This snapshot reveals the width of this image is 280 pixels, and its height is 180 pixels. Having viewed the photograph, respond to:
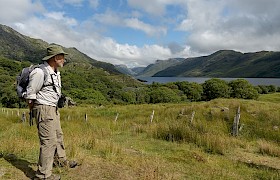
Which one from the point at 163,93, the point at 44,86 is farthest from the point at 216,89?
the point at 44,86

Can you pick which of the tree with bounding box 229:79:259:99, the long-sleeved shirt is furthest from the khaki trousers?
the tree with bounding box 229:79:259:99

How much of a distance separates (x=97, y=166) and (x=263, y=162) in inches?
198

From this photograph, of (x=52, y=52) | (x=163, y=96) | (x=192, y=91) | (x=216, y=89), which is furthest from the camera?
(x=192, y=91)

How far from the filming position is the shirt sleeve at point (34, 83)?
4586 mm

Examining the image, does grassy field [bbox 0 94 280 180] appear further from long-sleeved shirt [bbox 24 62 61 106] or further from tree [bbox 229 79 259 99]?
tree [bbox 229 79 259 99]

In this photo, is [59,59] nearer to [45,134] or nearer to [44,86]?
[44,86]

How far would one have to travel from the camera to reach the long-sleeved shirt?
15.1 feet

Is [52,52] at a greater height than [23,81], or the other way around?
[52,52]

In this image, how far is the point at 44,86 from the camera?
15.8 ft

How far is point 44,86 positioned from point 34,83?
0.77 ft

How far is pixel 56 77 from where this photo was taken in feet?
16.2

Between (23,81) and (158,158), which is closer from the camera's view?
(23,81)

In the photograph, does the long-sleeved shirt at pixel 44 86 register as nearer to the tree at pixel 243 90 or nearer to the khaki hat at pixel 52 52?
the khaki hat at pixel 52 52

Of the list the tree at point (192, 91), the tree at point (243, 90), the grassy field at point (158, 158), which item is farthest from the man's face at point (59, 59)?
the tree at point (192, 91)
